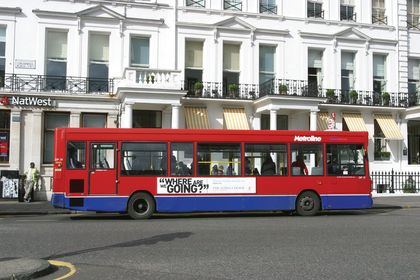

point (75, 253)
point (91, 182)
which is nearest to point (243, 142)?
point (91, 182)

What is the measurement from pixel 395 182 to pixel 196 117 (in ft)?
39.1

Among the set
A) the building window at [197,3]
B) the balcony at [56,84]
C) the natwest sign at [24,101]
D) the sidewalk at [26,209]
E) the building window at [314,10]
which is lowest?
the sidewalk at [26,209]

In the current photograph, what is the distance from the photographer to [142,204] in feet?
53.5

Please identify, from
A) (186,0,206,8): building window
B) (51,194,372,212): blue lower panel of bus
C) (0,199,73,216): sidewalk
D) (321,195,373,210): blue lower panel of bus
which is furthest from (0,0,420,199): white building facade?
(51,194,372,212): blue lower panel of bus

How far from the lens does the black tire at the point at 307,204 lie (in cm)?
1730

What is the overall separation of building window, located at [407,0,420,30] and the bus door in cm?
2213

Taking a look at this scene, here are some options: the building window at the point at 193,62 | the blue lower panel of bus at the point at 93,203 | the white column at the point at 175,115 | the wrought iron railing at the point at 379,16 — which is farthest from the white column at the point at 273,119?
the blue lower panel of bus at the point at 93,203

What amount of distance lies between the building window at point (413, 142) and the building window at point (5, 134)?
22.3 metres

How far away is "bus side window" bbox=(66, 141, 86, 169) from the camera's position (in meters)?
16.1

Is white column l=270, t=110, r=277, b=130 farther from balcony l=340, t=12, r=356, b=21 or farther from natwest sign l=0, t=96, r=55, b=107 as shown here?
natwest sign l=0, t=96, r=55, b=107

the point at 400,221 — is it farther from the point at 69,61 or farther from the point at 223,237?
the point at 69,61

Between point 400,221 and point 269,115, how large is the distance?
Answer: 42.9ft

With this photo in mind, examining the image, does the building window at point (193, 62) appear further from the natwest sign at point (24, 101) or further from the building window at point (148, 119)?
the natwest sign at point (24, 101)

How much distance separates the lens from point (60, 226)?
44.0 feet
